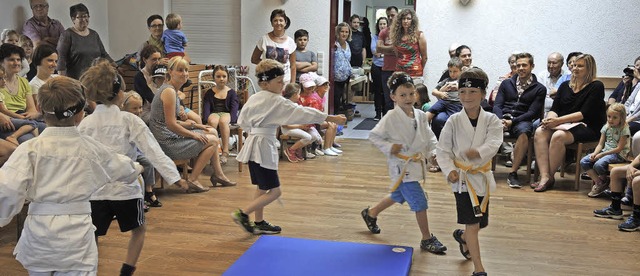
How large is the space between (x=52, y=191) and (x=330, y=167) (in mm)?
4560

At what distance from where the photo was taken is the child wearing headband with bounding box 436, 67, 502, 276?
3.66 meters

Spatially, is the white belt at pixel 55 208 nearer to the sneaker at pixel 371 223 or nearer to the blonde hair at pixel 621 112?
the sneaker at pixel 371 223

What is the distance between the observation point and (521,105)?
6633mm

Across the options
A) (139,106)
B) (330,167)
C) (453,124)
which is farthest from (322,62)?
(453,124)

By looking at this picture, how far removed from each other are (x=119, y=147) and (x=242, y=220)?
1177mm

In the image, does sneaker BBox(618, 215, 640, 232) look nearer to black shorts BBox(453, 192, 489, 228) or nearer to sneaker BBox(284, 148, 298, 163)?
black shorts BBox(453, 192, 489, 228)

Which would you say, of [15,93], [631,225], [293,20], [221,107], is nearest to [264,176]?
[15,93]

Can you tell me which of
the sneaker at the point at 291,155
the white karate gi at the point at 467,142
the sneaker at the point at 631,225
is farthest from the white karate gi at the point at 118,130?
the sneaker at the point at 291,155

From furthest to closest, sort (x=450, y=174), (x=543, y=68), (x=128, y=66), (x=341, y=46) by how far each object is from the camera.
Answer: (x=341, y=46) < (x=543, y=68) < (x=128, y=66) < (x=450, y=174)

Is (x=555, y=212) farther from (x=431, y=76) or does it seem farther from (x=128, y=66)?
(x=128, y=66)

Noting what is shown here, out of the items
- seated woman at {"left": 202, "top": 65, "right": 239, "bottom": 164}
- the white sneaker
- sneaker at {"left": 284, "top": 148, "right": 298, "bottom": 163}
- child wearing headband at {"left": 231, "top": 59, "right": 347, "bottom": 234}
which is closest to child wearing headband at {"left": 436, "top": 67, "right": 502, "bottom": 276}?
child wearing headband at {"left": 231, "top": 59, "right": 347, "bottom": 234}

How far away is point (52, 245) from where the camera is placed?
2.57m

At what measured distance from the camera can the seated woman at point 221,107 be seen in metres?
6.72

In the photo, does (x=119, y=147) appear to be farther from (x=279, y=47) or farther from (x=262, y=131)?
(x=279, y=47)
